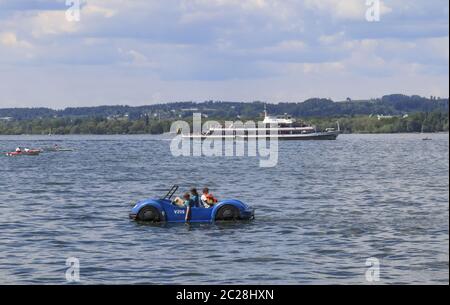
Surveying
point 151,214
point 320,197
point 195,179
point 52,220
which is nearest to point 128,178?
point 195,179

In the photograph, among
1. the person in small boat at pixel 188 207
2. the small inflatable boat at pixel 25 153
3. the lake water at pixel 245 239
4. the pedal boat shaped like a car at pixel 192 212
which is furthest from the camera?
the small inflatable boat at pixel 25 153

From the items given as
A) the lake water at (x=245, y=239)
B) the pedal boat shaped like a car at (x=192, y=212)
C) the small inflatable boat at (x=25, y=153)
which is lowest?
the small inflatable boat at (x=25, y=153)

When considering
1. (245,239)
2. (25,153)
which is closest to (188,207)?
(245,239)

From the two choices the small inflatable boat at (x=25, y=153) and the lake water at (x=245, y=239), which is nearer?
the lake water at (x=245, y=239)

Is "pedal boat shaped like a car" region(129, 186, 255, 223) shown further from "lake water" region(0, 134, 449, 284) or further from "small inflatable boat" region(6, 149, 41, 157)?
"small inflatable boat" region(6, 149, 41, 157)

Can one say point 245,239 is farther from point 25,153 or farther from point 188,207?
point 25,153

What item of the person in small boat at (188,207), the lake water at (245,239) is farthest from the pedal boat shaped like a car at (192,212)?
the lake water at (245,239)

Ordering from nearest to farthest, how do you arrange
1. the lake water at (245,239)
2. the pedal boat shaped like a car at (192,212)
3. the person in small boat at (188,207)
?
the lake water at (245,239) → the pedal boat shaped like a car at (192,212) → the person in small boat at (188,207)

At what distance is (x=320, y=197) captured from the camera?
55.3 m

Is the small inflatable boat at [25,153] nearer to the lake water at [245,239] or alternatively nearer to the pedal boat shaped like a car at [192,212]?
the lake water at [245,239]

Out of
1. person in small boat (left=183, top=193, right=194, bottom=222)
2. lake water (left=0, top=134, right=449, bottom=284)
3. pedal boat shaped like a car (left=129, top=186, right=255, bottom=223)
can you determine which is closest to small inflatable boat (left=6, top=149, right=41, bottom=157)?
lake water (left=0, top=134, right=449, bottom=284)

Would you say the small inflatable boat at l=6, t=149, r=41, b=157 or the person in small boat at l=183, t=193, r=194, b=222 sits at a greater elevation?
the person in small boat at l=183, t=193, r=194, b=222
